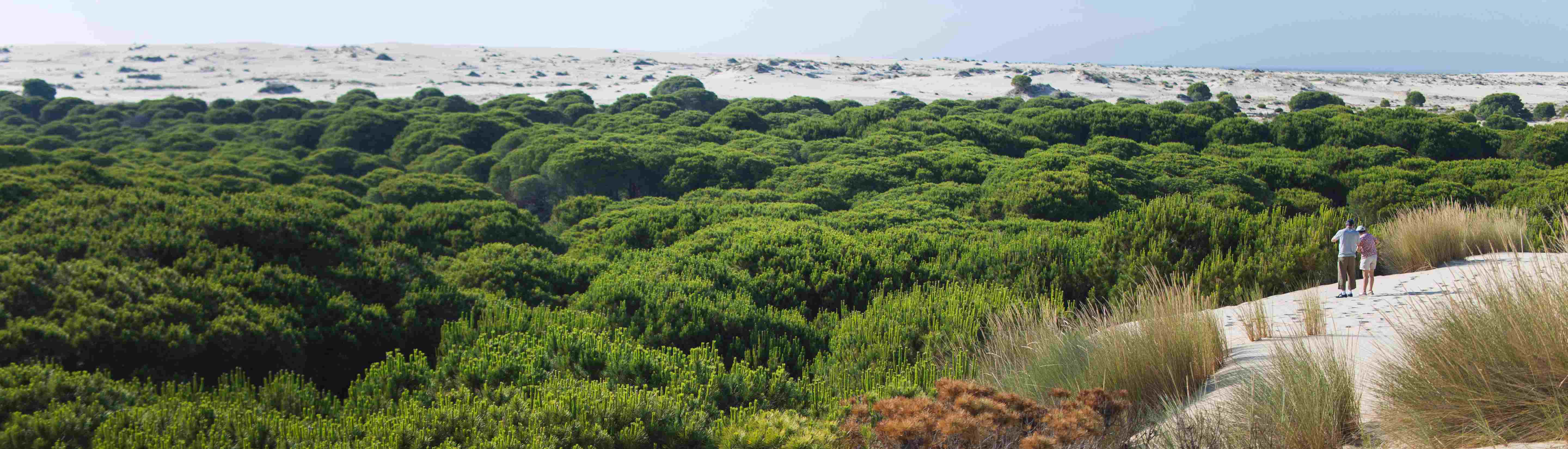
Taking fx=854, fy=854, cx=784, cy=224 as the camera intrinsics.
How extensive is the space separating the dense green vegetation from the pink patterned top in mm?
891

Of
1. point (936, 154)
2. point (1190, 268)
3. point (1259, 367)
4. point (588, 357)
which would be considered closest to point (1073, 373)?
point (1259, 367)

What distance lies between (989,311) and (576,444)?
12.9 ft

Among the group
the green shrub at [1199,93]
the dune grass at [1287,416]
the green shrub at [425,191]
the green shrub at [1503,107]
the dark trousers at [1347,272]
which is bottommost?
the green shrub at [425,191]

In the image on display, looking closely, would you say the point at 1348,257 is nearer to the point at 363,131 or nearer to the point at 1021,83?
the point at 363,131

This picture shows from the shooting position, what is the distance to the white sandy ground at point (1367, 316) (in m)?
4.18

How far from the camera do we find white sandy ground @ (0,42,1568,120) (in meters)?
58.7

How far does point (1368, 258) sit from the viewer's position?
7.56 meters

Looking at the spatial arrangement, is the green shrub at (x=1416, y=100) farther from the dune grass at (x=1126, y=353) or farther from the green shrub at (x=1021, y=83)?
the dune grass at (x=1126, y=353)

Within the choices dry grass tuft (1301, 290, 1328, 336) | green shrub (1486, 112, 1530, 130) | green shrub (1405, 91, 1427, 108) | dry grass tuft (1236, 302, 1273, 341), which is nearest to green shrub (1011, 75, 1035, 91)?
green shrub (1405, 91, 1427, 108)

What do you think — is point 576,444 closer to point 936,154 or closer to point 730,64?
point 936,154

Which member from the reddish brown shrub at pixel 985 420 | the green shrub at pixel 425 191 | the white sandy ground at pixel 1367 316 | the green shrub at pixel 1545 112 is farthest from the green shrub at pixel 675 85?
the reddish brown shrub at pixel 985 420

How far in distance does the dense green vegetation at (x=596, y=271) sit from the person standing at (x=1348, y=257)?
700mm

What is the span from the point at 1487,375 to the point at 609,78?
7443 cm

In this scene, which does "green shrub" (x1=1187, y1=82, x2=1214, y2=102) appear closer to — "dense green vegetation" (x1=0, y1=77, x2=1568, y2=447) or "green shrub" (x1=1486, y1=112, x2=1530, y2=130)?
"green shrub" (x1=1486, y1=112, x2=1530, y2=130)
